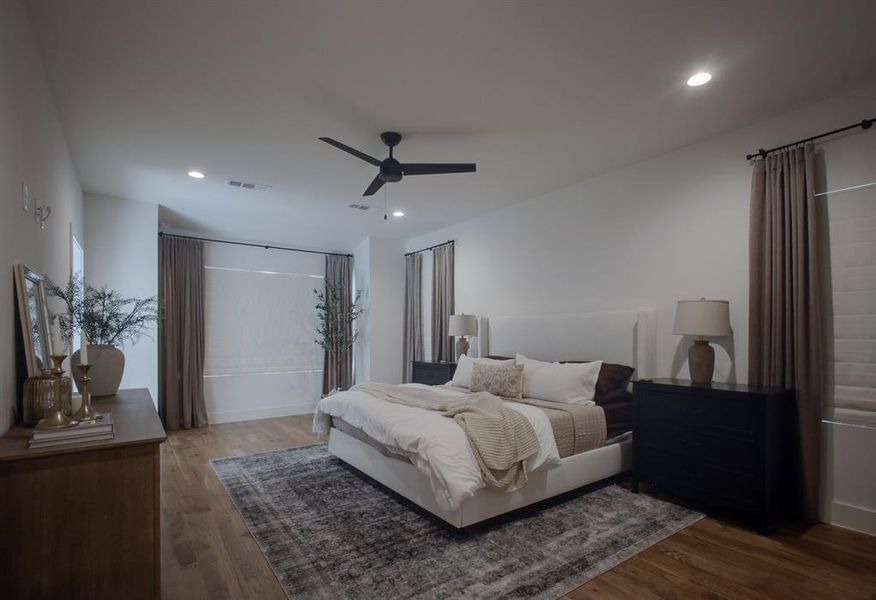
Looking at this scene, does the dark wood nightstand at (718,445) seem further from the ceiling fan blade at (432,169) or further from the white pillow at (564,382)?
the ceiling fan blade at (432,169)

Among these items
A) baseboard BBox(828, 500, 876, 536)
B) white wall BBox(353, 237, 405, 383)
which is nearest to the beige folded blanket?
baseboard BBox(828, 500, 876, 536)

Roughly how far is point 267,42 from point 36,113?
4.31 ft

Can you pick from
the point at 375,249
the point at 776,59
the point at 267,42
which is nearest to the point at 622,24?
the point at 776,59

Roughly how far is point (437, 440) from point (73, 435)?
5.53ft

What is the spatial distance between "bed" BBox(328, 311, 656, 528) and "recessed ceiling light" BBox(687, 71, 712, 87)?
1.81 meters

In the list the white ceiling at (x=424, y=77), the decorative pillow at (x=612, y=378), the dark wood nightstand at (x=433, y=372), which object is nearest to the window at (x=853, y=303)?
the white ceiling at (x=424, y=77)

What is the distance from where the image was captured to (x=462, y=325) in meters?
5.22

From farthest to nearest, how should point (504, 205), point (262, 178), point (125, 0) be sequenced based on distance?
point (504, 205) → point (262, 178) → point (125, 0)

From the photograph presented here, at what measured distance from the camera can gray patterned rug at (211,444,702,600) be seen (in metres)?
2.13

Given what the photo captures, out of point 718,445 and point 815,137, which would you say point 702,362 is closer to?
point 718,445

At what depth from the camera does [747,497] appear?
267 centimetres

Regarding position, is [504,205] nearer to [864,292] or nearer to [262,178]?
[262,178]

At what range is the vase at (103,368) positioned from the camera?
278 centimetres

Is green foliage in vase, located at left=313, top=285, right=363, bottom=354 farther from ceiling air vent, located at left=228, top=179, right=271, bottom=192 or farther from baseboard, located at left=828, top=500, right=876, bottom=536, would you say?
baseboard, located at left=828, top=500, right=876, bottom=536
